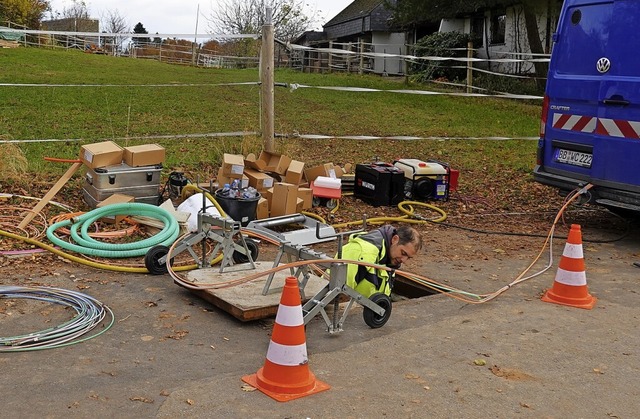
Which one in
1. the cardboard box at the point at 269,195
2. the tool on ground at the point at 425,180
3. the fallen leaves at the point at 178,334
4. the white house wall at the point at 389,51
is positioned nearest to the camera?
the fallen leaves at the point at 178,334

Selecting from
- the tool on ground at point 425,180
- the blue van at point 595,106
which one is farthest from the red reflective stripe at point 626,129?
the tool on ground at point 425,180

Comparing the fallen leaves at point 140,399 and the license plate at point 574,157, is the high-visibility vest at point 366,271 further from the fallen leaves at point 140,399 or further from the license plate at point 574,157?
the license plate at point 574,157

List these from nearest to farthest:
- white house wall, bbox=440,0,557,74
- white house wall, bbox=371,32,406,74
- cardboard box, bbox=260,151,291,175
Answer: cardboard box, bbox=260,151,291,175
white house wall, bbox=440,0,557,74
white house wall, bbox=371,32,406,74

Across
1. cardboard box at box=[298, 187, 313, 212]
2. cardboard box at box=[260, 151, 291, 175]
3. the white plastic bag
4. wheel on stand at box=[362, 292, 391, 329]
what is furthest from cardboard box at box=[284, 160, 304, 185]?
wheel on stand at box=[362, 292, 391, 329]

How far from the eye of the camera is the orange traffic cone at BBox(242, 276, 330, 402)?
380 centimetres

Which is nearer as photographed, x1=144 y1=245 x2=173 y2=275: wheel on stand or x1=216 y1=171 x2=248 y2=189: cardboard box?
x1=144 y1=245 x2=173 y2=275: wheel on stand

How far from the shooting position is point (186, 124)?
14.6m

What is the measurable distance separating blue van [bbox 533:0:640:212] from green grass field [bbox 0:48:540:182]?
3784 millimetres

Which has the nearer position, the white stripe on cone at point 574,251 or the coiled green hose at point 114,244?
the white stripe on cone at point 574,251

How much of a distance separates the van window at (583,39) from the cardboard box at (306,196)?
3.09m

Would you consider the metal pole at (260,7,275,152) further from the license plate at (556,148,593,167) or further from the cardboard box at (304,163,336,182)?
the license plate at (556,148,593,167)

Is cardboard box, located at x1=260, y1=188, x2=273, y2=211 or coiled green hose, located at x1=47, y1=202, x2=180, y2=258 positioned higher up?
cardboard box, located at x1=260, y1=188, x2=273, y2=211

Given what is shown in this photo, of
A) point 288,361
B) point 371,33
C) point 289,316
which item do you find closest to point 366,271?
point 289,316

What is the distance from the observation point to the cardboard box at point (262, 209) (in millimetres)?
7574
